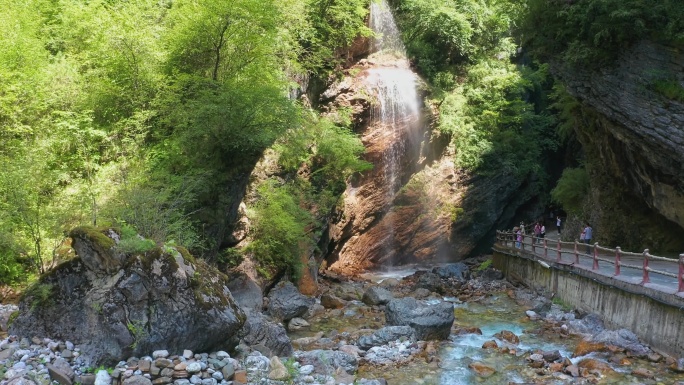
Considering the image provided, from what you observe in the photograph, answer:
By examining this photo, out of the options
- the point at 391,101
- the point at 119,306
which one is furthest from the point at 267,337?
the point at 391,101

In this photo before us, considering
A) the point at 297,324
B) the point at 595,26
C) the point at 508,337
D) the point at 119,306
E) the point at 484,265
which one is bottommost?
the point at 484,265

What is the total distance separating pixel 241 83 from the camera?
13758 millimetres

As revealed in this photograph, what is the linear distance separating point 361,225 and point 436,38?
12.0 m

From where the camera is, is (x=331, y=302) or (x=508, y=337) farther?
(x=331, y=302)

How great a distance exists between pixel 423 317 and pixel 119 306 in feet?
25.5

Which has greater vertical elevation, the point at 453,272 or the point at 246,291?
the point at 246,291

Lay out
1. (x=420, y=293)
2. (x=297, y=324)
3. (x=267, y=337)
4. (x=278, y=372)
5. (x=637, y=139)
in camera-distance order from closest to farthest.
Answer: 1. (x=278, y=372)
2. (x=267, y=337)
3. (x=297, y=324)
4. (x=637, y=139)
5. (x=420, y=293)

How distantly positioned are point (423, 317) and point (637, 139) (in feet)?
29.6

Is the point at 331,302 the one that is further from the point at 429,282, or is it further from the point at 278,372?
the point at 278,372

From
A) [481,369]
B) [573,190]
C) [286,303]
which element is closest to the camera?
[481,369]

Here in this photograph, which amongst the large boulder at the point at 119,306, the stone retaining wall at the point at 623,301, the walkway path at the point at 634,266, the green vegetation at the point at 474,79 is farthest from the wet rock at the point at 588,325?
the green vegetation at the point at 474,79

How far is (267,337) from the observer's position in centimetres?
1044

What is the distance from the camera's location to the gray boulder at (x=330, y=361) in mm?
9731

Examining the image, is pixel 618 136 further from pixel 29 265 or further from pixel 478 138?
pixel 29 265
